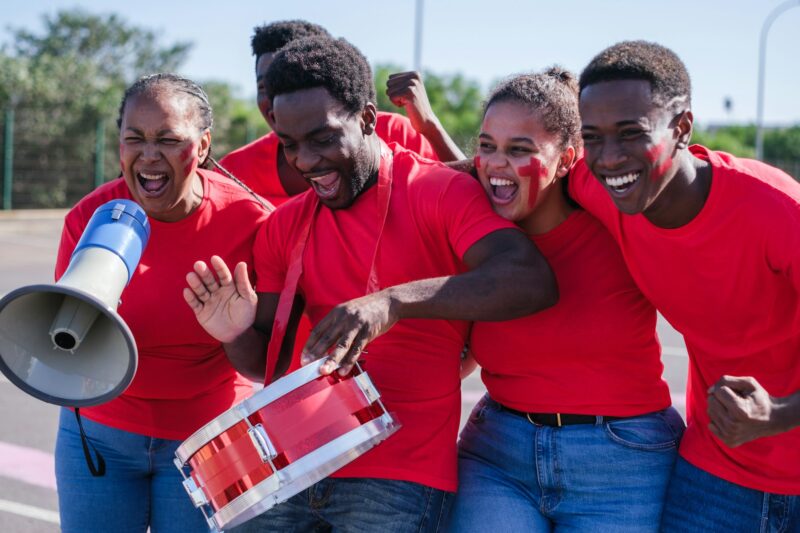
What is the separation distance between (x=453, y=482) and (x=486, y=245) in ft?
2.56

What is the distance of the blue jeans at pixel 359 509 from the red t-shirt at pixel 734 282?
2.94ft

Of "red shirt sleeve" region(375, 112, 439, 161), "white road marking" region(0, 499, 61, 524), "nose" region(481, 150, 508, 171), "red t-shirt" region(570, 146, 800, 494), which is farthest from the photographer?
"white road marking" region(0, 499, 61, 524)

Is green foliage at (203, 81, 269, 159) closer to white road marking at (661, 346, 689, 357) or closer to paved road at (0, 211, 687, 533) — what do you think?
paved road at (0, 211, 687, 533)

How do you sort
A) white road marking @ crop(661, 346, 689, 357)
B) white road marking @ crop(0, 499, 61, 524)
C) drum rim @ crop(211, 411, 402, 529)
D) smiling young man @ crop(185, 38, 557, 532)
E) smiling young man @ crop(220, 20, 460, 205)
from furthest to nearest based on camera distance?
white road marking @ crop(661, 346, 689, 357), white road marking @ crop(0, 499, 61, 524), smiling young man @ crop(220, 20, 460, 205), smiling young man @ crop(185, 38, 557, 532), drum rim @ crop(211, 411, 402, 529)

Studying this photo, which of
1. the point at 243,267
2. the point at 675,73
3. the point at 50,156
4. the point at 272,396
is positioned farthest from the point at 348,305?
the point at 50,156

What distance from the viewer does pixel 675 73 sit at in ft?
9.24

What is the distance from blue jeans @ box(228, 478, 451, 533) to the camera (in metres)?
2.85


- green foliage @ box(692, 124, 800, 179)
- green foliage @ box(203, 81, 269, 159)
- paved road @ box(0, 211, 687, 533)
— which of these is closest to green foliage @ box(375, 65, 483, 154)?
green foliage @ box(203, 81, 269, 159)

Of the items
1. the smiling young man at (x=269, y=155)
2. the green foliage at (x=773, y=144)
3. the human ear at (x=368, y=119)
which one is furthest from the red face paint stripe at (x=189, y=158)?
the green foliage at (x=773, y=144)

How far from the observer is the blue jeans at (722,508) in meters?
2.92

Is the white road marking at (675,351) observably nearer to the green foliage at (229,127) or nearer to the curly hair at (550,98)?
the curly hair at (550,98)

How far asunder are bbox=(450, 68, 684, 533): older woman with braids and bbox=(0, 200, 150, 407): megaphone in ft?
3.88

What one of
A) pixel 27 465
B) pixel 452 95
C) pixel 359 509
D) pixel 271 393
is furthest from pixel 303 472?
pixel 452 95

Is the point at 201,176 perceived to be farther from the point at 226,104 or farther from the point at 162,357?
the point at 226,104
